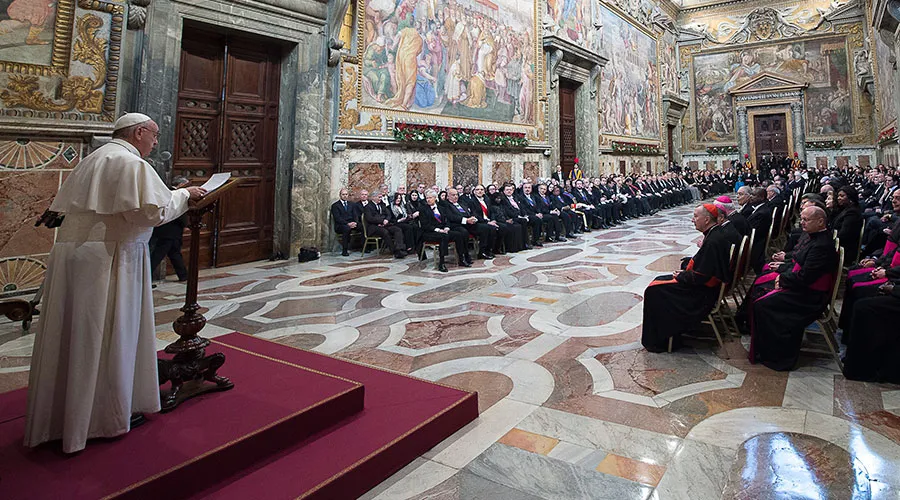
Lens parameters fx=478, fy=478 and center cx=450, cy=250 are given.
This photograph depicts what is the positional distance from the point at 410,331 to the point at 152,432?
240 cm

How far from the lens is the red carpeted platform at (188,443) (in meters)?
1.76

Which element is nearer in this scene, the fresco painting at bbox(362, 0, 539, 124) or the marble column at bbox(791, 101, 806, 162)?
the fresco painting at bbox(362, 0, 539, 124)

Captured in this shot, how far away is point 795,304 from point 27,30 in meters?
8.06

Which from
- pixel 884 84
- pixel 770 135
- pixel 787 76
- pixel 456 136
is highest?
pixel 787 76

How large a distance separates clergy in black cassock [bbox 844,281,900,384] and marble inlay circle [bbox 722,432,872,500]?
3.72 ft

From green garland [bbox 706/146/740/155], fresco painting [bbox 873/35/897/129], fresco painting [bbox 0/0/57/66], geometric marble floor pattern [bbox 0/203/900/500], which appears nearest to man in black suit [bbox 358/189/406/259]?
geometric marble floor pattern [bbox 0/203/900/500]

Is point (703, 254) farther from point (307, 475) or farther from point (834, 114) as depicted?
point (834, 114)

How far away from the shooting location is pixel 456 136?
11.1 meters

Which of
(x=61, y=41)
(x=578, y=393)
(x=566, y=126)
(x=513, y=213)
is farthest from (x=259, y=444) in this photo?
(x=566, y=126)

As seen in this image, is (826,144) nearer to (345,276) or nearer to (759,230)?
(759,230)

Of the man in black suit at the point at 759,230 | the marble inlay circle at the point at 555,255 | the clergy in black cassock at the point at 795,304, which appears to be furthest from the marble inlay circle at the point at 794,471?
the marble inlay circle at the point at 555,255

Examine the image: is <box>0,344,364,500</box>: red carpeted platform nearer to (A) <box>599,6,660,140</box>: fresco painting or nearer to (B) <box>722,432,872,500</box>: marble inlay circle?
(B) <box>722,432,872,500</box>: marble inlay circle

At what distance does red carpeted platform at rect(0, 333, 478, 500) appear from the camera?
1.81m

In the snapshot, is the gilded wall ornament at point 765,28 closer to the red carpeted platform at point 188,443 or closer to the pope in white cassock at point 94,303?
the red carpeted platform at point 188,443
